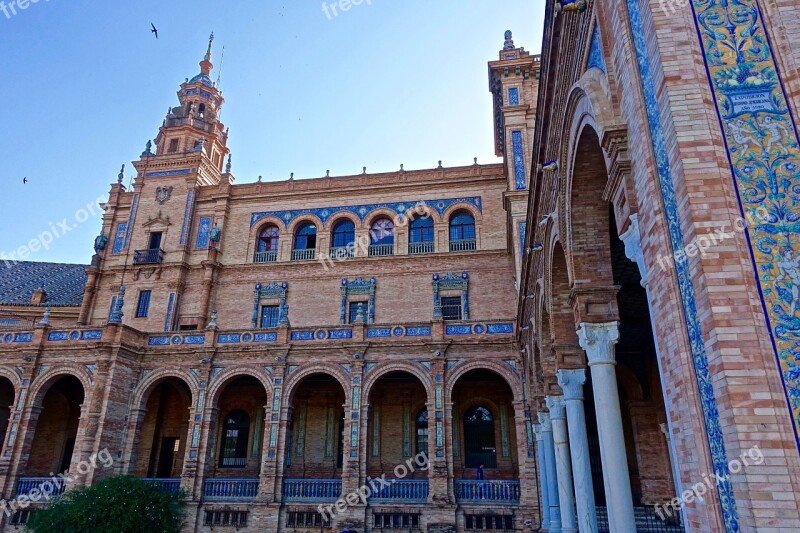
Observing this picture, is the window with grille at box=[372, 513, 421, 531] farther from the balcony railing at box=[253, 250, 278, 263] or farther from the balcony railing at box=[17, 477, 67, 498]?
the balcony railing at box=[253, 250, 278, 263]

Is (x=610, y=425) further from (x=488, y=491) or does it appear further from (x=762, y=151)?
(x=488, y=491)

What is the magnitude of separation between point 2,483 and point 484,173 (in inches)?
859

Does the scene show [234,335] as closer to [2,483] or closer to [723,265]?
[2,483]

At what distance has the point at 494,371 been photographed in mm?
19094

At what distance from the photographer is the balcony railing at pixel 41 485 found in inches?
736

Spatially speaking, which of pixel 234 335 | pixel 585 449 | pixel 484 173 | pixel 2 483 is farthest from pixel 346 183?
pixel 585 449

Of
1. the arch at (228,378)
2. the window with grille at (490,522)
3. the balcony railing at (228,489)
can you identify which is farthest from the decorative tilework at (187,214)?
the window with grille at (490,522)

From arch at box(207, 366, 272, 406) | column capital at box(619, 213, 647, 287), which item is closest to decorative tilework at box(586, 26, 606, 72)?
column capital at box(619, 213, 647, 287)

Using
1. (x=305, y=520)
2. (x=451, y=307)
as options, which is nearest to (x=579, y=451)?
(x=305, y=520)

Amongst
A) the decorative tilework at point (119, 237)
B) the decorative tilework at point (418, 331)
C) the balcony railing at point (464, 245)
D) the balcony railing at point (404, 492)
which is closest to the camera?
the balcony railing at point (404, 492)

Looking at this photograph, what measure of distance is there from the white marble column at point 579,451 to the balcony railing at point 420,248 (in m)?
15.8

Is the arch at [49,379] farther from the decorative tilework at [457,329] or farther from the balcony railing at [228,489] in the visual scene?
the decorative tilework at [457,329]

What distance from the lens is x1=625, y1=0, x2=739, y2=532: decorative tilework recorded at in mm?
3438

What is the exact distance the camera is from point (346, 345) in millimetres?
19828
